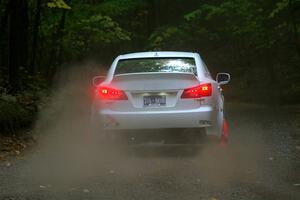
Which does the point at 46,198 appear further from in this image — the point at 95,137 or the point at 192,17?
the point at 192,17

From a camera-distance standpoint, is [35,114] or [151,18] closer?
[35,114]

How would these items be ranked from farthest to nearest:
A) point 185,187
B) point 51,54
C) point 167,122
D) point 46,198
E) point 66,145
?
point 51,54
point 66,145
point 167,122
point 185,187
point 46,198

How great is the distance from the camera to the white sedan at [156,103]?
974cm

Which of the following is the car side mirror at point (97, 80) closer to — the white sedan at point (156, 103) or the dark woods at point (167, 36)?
the white sedan at point (156, 103)

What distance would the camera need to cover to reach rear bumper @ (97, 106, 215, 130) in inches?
383

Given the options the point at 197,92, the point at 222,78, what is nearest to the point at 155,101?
the point at 197,92

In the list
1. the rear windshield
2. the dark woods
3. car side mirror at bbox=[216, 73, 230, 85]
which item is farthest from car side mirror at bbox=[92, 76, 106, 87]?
the dark woods

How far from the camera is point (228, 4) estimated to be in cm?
2469

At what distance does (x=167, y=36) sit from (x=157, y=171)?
726 inches

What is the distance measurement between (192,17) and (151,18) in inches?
173

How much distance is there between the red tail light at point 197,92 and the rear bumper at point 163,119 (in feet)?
0.66

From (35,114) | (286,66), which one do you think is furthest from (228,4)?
(35,114)

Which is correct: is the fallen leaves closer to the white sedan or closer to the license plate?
the white sedan

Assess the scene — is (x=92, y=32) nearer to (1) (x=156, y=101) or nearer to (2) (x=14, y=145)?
(2) (x=14, y=145)
